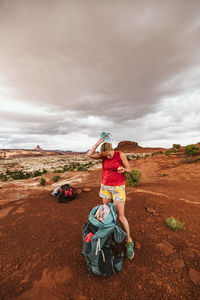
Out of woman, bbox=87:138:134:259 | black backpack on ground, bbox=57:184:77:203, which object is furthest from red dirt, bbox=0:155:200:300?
black backpack on ground, bbox=57:184:77:203

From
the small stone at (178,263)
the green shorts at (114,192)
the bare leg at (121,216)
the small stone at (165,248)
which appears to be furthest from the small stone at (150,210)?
the green shorts at (114,192)

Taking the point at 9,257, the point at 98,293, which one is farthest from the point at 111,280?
the point at 9,257

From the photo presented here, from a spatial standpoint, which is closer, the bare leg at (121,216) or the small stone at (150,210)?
the bare leg at (121,216)

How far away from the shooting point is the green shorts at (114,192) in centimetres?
283

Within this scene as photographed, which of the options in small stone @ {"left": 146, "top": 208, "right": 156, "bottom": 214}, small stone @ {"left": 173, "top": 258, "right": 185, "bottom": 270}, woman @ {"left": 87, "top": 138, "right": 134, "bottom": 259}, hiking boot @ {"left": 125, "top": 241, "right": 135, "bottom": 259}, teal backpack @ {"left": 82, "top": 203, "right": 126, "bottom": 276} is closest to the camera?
teal backpack @ {"left": 82, "top": 203, "right": 126, "bottom": 276}

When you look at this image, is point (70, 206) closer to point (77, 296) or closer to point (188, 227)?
point (77, 296)

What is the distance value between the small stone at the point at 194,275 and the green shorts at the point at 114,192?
5.42ft

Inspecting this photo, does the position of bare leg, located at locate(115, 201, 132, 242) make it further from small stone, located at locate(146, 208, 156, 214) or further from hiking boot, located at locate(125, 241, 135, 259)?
small stone, located at locate(146, 208, 156, 214)

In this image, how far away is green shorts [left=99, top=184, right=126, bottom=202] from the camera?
2832mm

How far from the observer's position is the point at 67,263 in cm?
269

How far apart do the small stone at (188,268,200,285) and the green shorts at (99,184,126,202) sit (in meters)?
1.65

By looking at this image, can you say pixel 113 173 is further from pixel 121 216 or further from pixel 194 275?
pixel 194 275

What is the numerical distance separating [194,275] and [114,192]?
1.97m

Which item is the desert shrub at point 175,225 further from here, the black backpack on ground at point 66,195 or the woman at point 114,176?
the black backpack on ground at point 66,195
